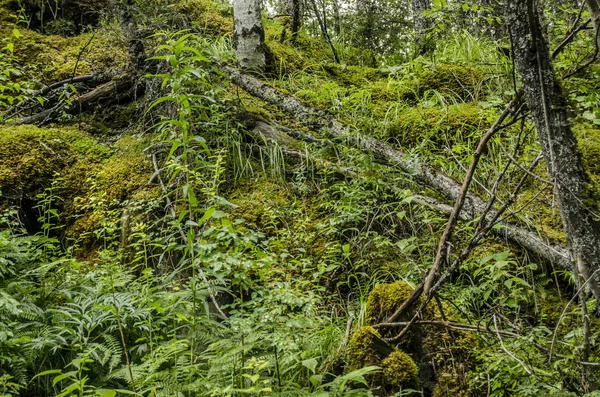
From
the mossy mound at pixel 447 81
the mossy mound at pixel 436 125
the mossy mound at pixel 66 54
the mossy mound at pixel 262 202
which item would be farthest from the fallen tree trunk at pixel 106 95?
the mossy mound at pixel 447 81

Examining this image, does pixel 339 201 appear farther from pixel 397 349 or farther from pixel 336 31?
pixel 336 31

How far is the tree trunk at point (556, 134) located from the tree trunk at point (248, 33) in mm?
4413

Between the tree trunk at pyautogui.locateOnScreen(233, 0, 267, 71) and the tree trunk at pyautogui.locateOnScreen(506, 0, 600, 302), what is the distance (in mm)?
4413

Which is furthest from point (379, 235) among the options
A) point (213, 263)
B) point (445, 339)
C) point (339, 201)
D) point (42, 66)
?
point (42, 66)

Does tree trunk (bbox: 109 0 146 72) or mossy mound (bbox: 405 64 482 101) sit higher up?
tree trunk (bbox: 109 0 146 72)

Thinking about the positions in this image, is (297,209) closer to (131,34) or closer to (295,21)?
(131,34)

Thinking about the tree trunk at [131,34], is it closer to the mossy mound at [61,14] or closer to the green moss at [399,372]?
the mossy mound at [61,14]

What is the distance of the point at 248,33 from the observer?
5941 millimetres

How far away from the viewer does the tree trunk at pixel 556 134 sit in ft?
6.25

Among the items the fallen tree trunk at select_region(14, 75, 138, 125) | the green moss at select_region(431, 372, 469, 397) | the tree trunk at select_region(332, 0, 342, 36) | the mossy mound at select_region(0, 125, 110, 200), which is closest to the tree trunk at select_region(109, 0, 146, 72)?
the fallen tree trunk at select_region(14, 75, 138, 125)

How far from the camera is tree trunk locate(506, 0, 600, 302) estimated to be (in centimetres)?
191

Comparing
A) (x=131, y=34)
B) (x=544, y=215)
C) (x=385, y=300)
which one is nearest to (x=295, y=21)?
(x=131, y=34)

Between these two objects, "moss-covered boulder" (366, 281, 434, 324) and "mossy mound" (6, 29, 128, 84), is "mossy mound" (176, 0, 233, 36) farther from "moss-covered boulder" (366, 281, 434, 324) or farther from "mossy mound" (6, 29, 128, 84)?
"moss-covered boulder" (366, 281, 434, 324)

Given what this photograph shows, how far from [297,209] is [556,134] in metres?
2.44
